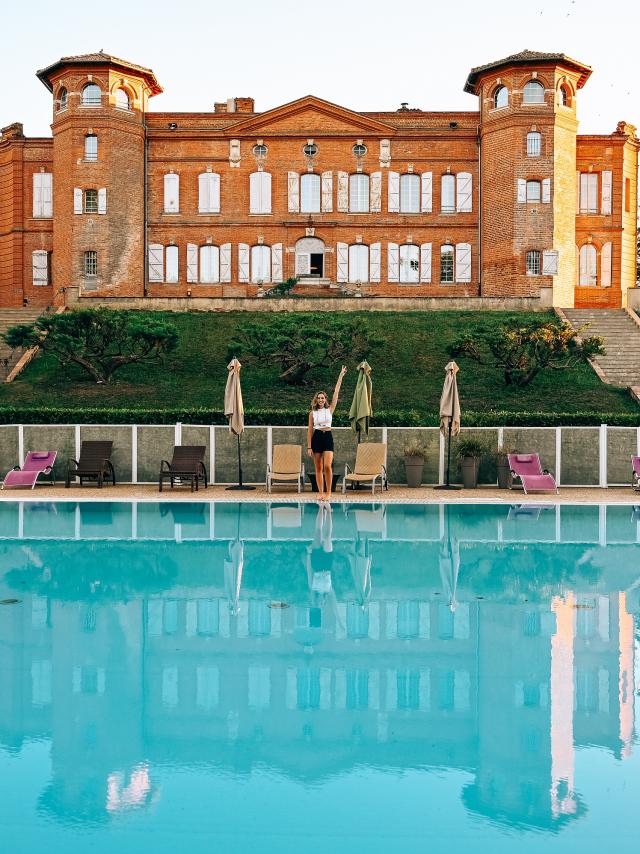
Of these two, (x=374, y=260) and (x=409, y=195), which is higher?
(x=409, y=195)

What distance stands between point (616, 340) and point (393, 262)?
12175 mm

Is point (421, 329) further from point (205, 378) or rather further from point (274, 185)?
point (274, 185)

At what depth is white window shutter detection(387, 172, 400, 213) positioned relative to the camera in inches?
1572

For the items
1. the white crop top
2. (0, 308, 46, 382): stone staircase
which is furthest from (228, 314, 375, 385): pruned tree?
the white crop top

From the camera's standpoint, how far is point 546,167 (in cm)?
3753

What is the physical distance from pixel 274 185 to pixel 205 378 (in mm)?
15708

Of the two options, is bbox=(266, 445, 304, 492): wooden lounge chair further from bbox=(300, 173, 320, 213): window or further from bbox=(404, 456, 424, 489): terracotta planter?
bbox=(300, 173, 320, 213): window

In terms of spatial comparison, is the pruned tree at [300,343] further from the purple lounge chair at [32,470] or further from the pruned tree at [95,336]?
the purple lounge chair at [32,470]

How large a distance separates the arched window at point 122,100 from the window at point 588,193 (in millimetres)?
19670

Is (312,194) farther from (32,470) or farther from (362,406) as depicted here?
(32,470)

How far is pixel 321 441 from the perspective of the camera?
15.1m

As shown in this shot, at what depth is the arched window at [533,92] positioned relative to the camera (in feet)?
124

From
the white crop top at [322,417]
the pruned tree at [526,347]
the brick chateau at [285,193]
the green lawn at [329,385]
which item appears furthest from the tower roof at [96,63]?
the white crop top at [322,417]

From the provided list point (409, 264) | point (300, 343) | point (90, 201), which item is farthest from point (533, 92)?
point (300, 343)
